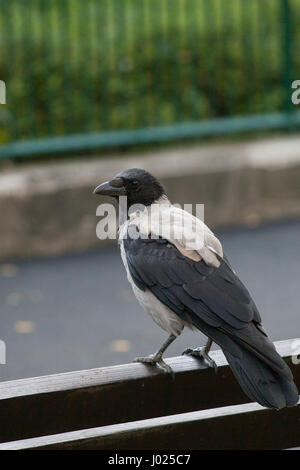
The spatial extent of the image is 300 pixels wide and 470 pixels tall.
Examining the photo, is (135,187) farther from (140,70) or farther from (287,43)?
(287,43)

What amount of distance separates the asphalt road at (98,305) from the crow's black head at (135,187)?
7.79 ft

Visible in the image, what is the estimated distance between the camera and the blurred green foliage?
8430 mm

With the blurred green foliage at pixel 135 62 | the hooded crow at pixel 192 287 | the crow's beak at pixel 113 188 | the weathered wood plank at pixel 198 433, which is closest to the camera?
the weathered wood plank at pixel 198 433

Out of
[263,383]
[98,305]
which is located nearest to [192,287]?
[263,383]

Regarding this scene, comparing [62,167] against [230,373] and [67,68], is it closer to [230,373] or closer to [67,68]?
[67,68]

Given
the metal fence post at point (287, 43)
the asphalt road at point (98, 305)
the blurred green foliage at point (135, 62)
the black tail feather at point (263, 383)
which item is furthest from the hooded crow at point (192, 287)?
the metal fence post at point (287, 43)

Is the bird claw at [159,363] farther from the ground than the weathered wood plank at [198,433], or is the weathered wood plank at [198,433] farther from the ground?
the bird claw at [159,363]

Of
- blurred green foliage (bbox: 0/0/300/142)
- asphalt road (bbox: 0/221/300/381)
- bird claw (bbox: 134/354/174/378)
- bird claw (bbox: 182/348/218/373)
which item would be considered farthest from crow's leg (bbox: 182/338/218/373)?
blurred green foliage (bbox: 0/0/300/142)

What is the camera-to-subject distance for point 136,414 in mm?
2916

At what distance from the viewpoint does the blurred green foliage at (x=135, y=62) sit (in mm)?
8430

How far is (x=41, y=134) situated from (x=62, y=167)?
453 millimetres

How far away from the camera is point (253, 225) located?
337 inches

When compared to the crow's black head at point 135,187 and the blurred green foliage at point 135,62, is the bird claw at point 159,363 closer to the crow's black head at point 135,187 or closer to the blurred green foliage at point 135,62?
the crow's black head at point 135,187

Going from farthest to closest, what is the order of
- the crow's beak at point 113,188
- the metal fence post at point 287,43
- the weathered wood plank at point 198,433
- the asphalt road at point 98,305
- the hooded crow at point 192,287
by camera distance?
the metal fence post at point 287,43 → the asphalt road at point 98,305 → the crow's beak at point 113,188 → the hooded crow at point 192,287 → the weathered wood plank at point 198,433
